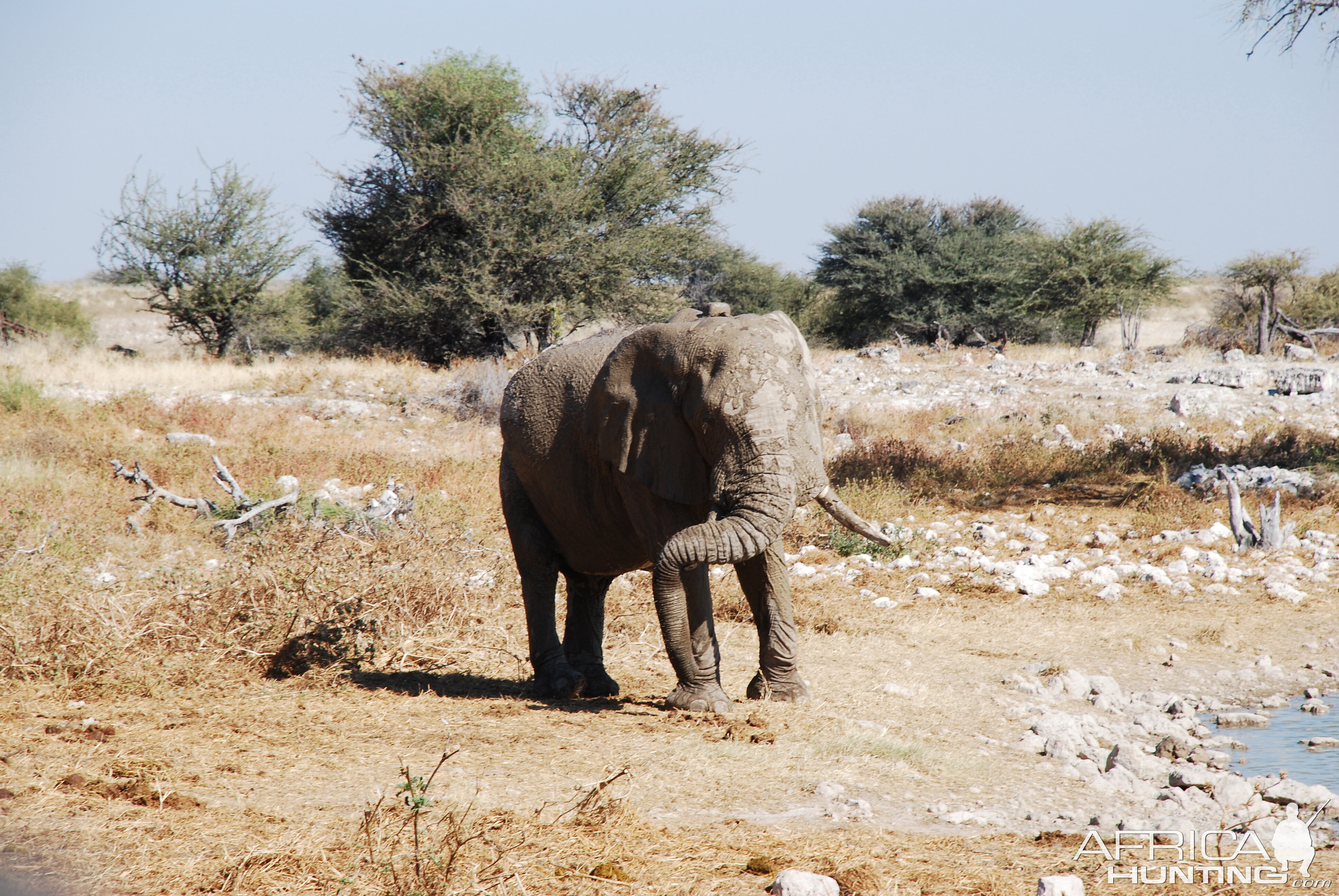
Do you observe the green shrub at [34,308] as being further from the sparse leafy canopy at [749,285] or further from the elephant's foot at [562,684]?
the elephant's foot at [562,684]

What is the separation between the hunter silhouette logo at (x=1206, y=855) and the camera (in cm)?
407

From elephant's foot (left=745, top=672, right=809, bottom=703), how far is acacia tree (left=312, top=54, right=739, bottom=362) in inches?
845

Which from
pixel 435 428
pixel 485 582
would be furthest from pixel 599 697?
pixel 435 428

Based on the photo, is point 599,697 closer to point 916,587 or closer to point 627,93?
point 916,587

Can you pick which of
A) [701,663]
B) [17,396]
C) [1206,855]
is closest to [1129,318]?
[17,396]

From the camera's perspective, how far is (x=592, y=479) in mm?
6629

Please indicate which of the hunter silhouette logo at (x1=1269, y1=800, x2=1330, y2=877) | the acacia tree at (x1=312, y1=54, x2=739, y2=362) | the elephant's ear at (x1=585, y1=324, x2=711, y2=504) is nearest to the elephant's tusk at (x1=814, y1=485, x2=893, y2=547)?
the elephant's ear at (x1=585, y1=324, x2=711, y2=504)

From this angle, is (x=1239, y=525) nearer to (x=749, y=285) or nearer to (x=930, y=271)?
(x=930, y=271)

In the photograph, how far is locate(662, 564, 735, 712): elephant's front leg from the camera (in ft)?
19.6

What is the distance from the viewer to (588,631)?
7.26 meters

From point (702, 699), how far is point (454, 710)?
4.89 ft

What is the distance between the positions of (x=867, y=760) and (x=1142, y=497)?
31.4ft

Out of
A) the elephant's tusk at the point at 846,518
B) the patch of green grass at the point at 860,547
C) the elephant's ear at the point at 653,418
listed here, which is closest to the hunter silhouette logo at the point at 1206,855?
the elephant's tusk at the point at 846,518

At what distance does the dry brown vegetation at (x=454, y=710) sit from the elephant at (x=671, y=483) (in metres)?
0.41
